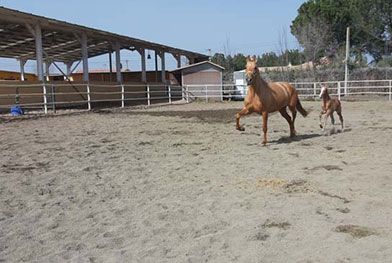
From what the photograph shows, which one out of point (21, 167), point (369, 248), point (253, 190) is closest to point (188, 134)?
point (21, 167)

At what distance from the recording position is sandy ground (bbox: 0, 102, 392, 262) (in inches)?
151

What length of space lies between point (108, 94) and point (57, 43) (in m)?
7.26

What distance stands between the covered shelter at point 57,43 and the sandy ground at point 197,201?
38.1ft

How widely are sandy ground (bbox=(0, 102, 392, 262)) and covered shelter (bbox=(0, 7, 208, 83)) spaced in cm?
1162

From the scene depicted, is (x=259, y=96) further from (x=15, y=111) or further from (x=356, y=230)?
(x=15, y=111)

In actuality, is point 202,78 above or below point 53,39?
below

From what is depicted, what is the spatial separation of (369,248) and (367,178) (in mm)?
2532

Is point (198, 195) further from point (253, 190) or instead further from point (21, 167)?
point (21, 167)

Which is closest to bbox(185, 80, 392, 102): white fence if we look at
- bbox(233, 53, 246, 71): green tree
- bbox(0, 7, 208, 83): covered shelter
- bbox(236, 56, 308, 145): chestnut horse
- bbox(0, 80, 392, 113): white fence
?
bbox(0, 80, 392, 113): white fence

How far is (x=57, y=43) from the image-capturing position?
101 feet

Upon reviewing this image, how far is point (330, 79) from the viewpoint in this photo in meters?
36.9

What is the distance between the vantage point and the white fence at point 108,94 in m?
19.1

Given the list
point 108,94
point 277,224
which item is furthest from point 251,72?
point 108,94

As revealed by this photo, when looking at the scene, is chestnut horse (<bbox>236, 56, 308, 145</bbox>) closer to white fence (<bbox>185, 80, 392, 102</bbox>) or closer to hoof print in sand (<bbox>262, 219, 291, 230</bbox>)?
hoof print in sand (<bbox>262, 219, 291, 230</bbox>)
